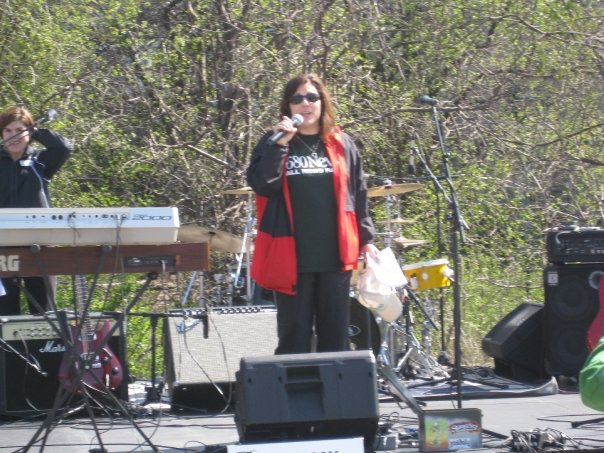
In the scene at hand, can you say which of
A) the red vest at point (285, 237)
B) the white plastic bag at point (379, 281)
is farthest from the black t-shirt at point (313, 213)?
the white plastic bag at point (379, 281)

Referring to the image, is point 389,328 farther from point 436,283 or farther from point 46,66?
point 46,66

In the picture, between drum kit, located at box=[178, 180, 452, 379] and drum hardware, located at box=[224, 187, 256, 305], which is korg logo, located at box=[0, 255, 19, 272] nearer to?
drum kit, located at box=[178, 180, 452, 379]

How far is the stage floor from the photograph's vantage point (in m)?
4.89

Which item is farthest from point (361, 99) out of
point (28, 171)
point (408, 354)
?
point (28, 171)

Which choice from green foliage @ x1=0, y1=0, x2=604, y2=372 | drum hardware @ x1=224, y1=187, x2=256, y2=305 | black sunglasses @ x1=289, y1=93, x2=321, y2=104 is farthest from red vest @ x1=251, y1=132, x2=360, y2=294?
green foliage @ x1=0, y1=0, x2=604, y2=372

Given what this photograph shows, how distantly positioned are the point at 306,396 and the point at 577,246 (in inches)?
120

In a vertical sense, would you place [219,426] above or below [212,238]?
below

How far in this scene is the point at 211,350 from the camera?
19.6ft

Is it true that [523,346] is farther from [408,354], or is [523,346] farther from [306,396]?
[306,396]

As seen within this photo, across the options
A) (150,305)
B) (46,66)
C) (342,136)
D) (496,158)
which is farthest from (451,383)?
(46,66)

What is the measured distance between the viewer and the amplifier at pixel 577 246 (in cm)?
669

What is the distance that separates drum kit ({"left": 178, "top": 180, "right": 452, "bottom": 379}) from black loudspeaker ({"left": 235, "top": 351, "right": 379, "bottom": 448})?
203cm

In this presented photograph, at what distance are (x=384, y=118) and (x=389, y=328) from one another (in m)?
2.96

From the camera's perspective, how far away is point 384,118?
30.1 feet
